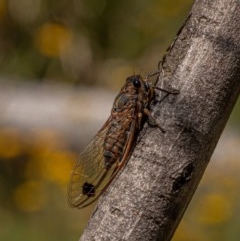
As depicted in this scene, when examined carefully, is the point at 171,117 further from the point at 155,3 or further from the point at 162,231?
the point at 155,3

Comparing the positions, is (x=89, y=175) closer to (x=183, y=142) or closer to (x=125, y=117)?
(x=125, y=117)

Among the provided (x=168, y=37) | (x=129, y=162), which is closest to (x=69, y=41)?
(x=168, y=37)

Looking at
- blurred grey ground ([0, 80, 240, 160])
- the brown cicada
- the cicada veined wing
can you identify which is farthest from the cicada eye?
blurred grey ground ([0, 80, 240, 160])

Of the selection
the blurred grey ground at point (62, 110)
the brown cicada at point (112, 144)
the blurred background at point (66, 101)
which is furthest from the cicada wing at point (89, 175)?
the blurred grey ground at point (62, 110)

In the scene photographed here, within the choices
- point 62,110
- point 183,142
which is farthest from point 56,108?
point 183,142

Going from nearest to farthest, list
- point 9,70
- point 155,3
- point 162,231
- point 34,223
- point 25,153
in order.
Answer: point 162,231
point 34,223
point 25,153
point 9,70
point 155,3

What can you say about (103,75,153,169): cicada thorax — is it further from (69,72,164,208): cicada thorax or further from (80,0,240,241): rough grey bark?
(80,0,240,241): rough grey bark

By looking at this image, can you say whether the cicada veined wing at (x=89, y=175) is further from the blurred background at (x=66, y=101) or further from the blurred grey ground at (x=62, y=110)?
the blurred grey ground at (x=62, y=110)
